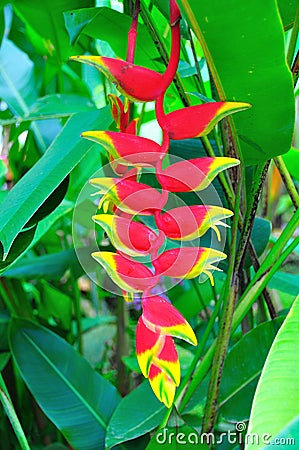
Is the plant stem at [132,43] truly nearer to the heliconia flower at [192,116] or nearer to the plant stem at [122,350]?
the heliconia flower at [192,116]

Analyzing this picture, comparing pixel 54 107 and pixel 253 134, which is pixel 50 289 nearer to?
pixel 54 107

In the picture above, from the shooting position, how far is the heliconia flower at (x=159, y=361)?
0.27 m

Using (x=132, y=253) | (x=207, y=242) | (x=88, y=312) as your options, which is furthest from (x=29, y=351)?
(x=88, y=312)

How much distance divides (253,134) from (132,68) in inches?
5.0

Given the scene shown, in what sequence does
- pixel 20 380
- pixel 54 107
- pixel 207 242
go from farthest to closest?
pixel 20 380 → pixel 54 107 → pixel 207 242

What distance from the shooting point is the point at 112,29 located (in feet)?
1.66

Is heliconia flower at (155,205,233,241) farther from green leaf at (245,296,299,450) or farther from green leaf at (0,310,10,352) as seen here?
green leaf at (0,310,10,352)

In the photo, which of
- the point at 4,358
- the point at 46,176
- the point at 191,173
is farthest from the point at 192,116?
the point at 4,358

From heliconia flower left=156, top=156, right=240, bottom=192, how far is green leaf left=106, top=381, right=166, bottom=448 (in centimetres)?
32

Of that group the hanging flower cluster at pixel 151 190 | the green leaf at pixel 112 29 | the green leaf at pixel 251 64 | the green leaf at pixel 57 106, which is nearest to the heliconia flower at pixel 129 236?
the hanging flower cluster at pixel 151 190

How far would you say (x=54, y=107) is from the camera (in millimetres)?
644

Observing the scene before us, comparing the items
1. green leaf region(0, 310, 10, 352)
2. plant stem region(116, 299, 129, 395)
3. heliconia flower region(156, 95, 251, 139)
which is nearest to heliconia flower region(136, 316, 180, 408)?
heliconia flower region(156, 95, 251, 139)

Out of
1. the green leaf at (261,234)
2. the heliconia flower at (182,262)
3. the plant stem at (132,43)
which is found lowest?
the green leaf at (261,234)

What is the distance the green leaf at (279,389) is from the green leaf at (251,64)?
0.43ft
